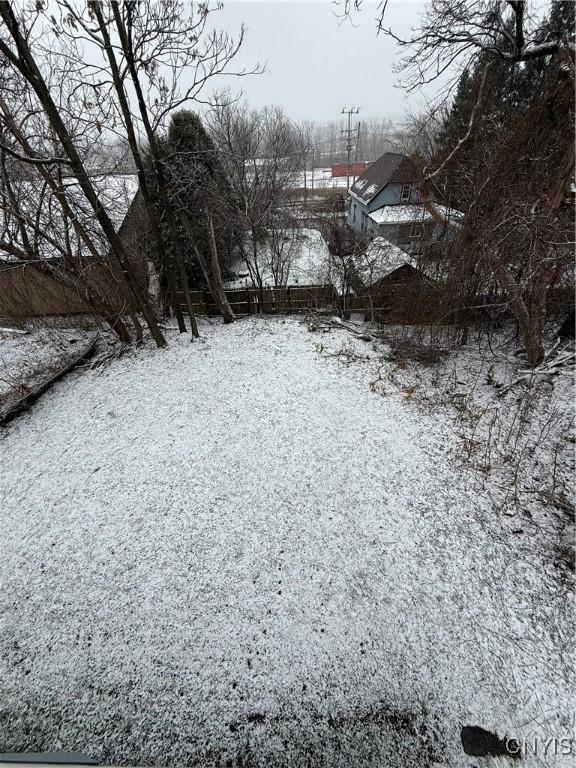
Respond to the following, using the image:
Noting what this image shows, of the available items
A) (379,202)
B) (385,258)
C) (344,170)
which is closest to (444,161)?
(385,258)

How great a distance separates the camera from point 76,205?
660 cm

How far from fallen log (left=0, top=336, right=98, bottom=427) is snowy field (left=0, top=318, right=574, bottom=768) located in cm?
62

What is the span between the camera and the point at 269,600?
341cm

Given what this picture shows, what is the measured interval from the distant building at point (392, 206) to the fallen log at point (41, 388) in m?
10.9

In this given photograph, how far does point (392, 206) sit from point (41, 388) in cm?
1773

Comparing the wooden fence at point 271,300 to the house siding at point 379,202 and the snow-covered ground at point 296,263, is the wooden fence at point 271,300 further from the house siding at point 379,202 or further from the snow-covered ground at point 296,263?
the house siding at point 379,202

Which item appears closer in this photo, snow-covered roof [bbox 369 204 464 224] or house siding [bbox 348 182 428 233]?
snow-covered roof [bbox 369 204 464 224]

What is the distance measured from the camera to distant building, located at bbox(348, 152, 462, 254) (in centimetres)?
1138

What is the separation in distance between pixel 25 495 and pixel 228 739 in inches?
172

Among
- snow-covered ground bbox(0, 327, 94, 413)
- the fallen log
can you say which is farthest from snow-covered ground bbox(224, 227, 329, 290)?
snow-covered ground bbox(0, 327, 94, 413)

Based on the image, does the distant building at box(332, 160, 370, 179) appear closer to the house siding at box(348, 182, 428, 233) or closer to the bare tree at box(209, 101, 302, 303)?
the house siding at box(348, 182, 428, 233)

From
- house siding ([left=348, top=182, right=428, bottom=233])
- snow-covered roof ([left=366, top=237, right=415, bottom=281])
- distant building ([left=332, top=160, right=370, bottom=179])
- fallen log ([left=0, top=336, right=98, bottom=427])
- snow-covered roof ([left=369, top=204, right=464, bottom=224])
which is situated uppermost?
distant building ([left=332, top=160, right=370, bottom=179])

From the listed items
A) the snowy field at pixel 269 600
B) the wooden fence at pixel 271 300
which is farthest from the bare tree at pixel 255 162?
the snowy field at pixel 269 600

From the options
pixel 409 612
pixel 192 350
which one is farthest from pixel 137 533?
pixel 192 350
